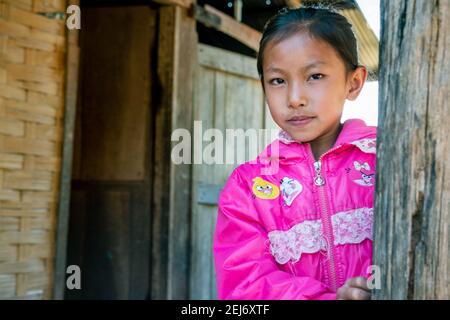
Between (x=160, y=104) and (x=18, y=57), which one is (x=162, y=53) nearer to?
(x=160, y=104)

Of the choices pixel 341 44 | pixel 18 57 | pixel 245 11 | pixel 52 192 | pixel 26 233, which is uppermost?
pixel 245 11

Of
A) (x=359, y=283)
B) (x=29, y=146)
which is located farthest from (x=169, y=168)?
(x=359, y=283)

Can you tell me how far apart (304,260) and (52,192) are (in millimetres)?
2406

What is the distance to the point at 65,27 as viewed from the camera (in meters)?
4.00

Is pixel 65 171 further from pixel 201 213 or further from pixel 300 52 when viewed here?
pixel 300 52

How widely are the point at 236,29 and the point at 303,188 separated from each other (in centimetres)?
396

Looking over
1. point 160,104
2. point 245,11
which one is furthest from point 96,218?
point 245,11

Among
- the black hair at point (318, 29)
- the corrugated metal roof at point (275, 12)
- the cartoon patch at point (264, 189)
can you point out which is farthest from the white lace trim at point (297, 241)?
the corrugated metal roof at point (275, 12)

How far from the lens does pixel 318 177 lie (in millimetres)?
1927

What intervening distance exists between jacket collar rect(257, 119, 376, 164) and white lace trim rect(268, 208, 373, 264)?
19 centimetres

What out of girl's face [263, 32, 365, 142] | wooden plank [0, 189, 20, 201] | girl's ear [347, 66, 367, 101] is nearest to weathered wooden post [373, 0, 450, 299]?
girl's face [263, 32, 365, 142]

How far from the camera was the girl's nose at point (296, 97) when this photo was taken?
193 cm

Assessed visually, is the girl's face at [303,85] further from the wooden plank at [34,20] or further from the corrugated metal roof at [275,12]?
the corrugated metal roof at [275,12]

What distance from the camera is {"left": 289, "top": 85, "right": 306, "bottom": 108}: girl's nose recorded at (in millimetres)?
1934
